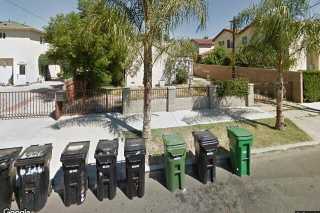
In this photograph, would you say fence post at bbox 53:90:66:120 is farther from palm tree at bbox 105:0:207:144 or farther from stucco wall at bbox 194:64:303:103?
stucco wall at bbox 194:64:303:103

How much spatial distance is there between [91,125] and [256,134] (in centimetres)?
571

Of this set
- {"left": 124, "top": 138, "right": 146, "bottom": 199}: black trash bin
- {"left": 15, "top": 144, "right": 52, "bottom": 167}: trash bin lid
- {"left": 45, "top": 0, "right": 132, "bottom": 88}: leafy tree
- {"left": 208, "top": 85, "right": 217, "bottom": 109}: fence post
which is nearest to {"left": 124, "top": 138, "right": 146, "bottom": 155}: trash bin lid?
{"left": 124, "top": 138, "right": 146, "bottom": 199}: black trash bin

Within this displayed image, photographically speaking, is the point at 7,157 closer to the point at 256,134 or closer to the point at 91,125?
the point at 91,125

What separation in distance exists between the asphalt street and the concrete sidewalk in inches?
70.8

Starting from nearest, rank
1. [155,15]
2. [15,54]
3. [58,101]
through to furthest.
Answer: [155,15] → [58,101] → [15,54]

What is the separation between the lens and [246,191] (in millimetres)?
4828

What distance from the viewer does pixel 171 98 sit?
1070 centimetres

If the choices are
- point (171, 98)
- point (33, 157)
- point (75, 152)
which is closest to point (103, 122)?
point (171, 98)

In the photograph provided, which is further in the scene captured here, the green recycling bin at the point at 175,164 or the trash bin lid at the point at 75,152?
the green recycling bin at the point at 175,164

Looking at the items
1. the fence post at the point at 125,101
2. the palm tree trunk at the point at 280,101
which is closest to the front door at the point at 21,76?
the fence post at the point at 125,101

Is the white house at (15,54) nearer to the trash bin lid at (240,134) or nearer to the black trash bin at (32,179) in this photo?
the black trash bin at (32,179)

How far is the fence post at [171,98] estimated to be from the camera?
1066cm

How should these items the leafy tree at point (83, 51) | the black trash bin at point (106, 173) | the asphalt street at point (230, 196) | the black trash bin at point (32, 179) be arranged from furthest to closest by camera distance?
the leafy tree at point (83, 51)
the black trash bin at point (106, 173)
the asphalt street at point (230, 196)
the black trash bin at point (32, 179)

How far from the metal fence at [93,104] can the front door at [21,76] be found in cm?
1690
